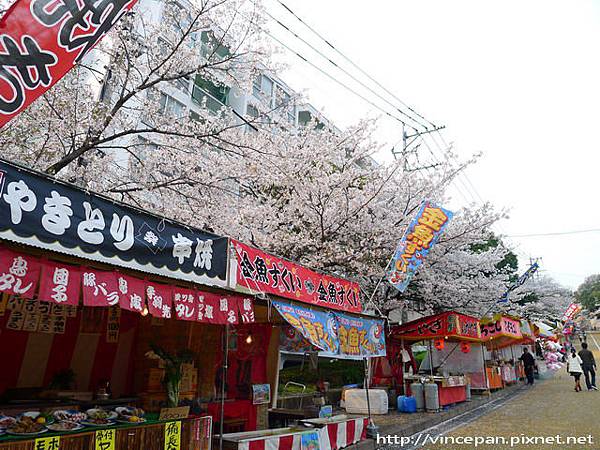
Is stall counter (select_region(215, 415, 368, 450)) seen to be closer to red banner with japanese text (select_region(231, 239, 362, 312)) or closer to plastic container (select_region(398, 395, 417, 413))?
red banner with japanese text (select_region(231, 239, 362, 312))

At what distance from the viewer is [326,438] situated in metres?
8.01

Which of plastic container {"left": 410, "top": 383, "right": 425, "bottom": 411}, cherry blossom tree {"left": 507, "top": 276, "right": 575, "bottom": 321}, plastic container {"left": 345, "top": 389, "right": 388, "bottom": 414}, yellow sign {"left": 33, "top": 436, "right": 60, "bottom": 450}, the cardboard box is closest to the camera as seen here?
yellow sign {"left": 33, "top": 436, "right": 60, "bottom": 450}

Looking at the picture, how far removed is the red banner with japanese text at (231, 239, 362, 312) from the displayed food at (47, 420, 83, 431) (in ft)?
9.20

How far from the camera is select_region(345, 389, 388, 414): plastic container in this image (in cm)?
1339

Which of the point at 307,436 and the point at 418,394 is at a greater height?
the point at 307,436

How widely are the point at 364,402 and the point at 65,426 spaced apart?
34.1 ft

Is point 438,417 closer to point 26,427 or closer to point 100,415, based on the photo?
point 100,415

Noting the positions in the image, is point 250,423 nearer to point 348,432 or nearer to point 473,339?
point 348,432

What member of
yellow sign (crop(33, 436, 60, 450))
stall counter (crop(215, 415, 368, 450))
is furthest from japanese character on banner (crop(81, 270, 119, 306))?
stall counter (crop(215, 415, 368, 450))

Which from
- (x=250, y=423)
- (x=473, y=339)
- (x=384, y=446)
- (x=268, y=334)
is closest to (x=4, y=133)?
(x=268, y=334)

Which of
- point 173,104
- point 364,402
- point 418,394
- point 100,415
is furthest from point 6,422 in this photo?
point 173,104

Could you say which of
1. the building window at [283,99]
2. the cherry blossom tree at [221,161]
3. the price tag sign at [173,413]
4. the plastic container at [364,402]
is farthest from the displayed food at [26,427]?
the plastic container at [364,402]

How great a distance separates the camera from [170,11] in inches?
380

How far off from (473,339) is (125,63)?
49.8 feet
